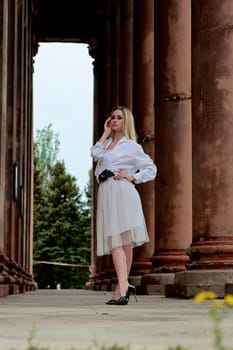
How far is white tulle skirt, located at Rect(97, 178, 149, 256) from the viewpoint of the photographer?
68.3 ft

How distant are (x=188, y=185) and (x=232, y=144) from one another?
529 inches

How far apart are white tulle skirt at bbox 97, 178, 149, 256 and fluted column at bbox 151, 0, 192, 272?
16.4 meters

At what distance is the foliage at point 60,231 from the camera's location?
6609 inches

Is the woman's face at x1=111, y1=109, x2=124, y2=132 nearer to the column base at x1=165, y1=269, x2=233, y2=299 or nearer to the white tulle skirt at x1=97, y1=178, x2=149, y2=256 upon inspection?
the white tulle skirt at x1=97, y1=178, x2=149, y2=256

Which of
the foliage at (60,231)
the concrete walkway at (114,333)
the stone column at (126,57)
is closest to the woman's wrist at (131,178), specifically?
the concrete walkway at (114,333)

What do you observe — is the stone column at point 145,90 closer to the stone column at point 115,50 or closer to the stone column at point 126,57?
the stone column at point 126,57

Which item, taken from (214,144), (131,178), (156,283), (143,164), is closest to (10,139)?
(156,283)

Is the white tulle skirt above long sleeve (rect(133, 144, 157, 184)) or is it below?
below

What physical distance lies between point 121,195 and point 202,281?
493 cm

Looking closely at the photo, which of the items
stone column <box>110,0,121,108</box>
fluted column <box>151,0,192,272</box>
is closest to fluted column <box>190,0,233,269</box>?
fluted column <box>151,0,192,272</box>

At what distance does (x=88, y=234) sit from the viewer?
574 feet

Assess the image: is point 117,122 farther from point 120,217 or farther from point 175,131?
point 175,131

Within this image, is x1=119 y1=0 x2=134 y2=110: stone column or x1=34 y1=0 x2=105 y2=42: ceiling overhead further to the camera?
x1=34 y1=0 x2=105 y2=42: ceiling overhead

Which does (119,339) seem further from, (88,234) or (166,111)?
(88,234)
